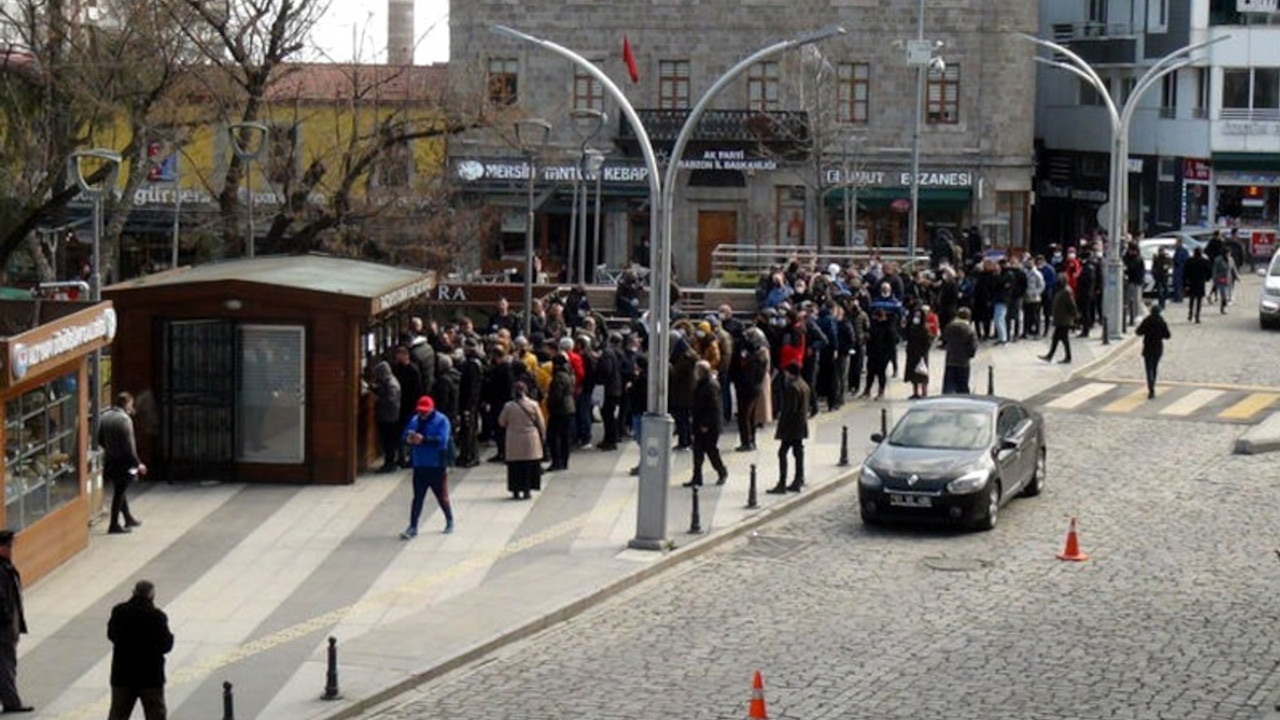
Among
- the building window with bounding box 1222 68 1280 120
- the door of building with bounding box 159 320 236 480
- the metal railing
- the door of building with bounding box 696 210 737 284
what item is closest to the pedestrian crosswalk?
the metal railing

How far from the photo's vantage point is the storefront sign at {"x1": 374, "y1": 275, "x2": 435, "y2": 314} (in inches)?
1185

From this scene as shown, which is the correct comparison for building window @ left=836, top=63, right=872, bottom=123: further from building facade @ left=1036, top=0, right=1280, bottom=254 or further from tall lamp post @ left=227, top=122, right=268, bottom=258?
tall lamp post @ left=227, top=122, right=268, bottom=258

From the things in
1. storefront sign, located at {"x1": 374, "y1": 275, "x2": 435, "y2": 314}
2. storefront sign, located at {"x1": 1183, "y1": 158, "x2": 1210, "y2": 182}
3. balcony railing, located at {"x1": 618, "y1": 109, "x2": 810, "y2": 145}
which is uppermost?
balcony railing, located at {"x1": 618, "y1": 109, "x2": 810, "y2": 145}

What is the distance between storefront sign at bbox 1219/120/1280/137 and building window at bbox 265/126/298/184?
32.7 m

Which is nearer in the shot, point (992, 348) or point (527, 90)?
point (992, 348)

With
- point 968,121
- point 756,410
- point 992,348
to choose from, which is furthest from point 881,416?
point 968,121

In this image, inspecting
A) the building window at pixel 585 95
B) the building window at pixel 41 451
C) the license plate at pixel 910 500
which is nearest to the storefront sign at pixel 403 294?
the building window at pixel 41 451

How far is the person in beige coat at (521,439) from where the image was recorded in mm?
28656

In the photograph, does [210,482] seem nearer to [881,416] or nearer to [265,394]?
[265,394]

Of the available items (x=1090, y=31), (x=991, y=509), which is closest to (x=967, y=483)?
(x=991, y=509)

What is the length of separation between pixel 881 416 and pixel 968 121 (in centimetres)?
3351

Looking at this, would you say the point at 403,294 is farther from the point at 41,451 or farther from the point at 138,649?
the point at 138,649

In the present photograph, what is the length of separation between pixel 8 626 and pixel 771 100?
50.1 meters

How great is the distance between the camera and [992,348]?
43156 mm
